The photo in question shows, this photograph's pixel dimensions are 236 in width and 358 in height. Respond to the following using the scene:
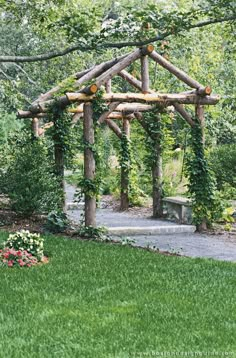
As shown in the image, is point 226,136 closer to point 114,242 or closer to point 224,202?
point 224,202

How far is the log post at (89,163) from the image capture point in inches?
388

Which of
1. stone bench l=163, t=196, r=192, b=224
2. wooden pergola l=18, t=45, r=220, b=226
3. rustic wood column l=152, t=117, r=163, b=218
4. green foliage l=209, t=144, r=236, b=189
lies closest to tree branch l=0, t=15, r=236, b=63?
wooden pergola l=18, t=45, r=220, b=226

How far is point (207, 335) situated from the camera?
13.8ft

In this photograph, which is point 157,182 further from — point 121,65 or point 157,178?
point 121,65

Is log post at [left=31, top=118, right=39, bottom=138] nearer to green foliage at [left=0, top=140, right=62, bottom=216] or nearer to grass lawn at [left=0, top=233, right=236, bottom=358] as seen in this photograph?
green foliage at [left=0, top=140, right=62, bottom=216]

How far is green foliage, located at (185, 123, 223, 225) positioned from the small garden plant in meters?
4.69

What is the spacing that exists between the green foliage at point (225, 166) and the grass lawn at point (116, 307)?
6806 mm

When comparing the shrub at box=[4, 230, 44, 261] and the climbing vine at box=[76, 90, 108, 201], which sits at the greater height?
the climbing vine at box=[76, 90, 108, 201]

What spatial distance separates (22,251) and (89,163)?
3305 millimetres

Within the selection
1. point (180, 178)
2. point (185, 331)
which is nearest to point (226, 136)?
point (180, 178)

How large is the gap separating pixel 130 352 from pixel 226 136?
18.2m

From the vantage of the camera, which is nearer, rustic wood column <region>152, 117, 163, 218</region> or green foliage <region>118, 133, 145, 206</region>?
rustic wood column <region>152, 117, 163, 218</region>

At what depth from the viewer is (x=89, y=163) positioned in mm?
9906

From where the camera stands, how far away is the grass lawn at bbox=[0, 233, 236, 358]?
3977mm
